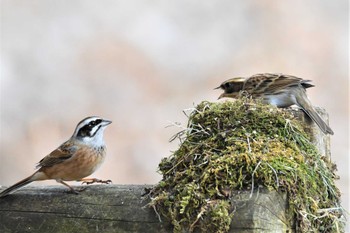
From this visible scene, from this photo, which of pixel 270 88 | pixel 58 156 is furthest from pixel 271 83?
pixel 58 156

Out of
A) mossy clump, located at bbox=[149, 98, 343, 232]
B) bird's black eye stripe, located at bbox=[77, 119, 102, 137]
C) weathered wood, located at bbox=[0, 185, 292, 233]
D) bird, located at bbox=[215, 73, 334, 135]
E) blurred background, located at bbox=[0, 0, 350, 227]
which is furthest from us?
blurred background, located at bbox=[0, 0, 350, 227]

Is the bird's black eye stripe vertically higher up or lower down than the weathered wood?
higher up

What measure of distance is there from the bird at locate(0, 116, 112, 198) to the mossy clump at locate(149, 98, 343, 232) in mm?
1158

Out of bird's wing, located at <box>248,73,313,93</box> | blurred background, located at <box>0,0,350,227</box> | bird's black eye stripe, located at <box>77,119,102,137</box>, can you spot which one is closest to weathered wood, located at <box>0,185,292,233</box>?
bird's black eye stripe, located at <box>77,119,102,137</box>

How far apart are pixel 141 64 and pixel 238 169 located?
7.95 m

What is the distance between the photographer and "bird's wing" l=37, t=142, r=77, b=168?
16.6ft

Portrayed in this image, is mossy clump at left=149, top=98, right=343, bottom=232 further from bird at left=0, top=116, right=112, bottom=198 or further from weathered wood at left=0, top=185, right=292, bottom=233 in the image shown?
bird at left=0, top=116, right=112, bottom=198

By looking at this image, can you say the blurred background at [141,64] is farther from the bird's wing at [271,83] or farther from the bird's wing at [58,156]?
the bird's wing at [58,156]

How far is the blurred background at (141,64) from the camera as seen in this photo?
9.75 meters

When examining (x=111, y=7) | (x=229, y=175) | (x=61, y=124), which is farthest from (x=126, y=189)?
(x=111, y=7)

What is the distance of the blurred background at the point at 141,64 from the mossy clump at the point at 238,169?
A: 5016 mm

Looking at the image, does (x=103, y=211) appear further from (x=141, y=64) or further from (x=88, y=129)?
(x=141, y=64)

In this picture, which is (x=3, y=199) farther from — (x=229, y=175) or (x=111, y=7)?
(x=111, y=7)

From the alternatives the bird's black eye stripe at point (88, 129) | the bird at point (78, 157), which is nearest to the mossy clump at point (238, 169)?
the bird at point (78, 157)
